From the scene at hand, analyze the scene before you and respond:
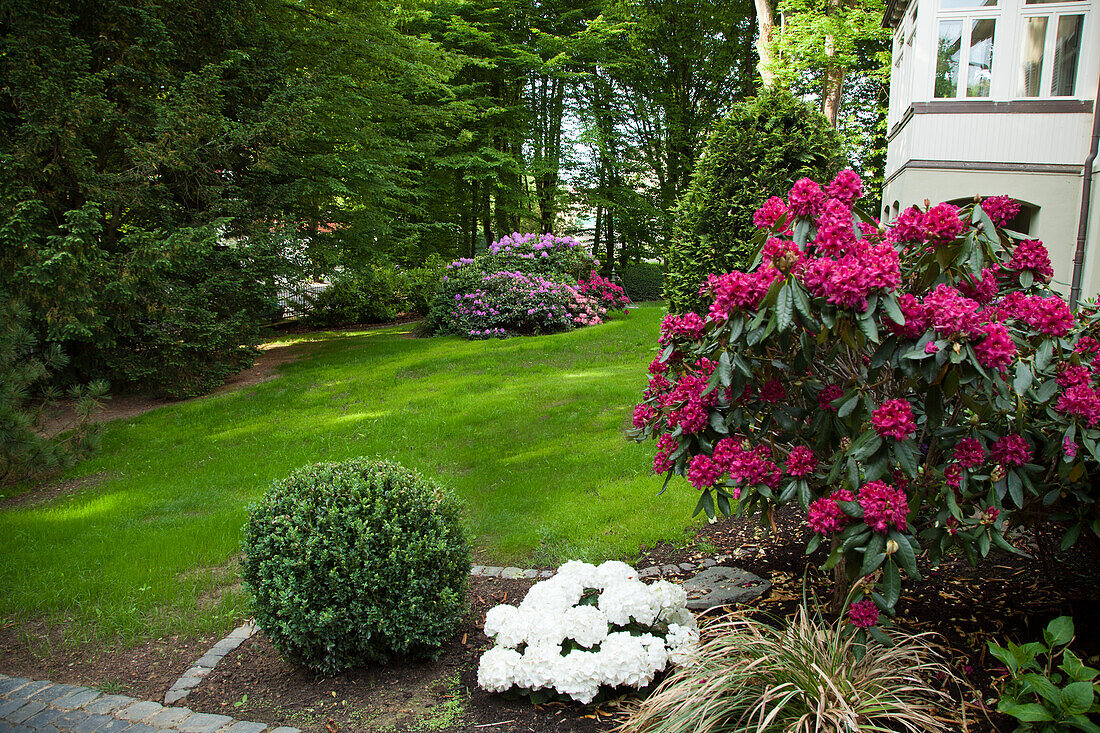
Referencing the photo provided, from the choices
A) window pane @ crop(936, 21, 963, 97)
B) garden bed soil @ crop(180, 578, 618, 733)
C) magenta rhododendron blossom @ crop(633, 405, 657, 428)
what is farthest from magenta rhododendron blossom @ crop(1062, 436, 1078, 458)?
window pane @ crop(936, 21, 963, 97)

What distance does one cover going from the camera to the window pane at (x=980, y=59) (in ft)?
33.6

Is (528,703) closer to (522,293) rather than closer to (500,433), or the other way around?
(500,433)

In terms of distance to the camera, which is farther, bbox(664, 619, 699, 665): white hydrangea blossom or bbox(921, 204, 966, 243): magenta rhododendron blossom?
bbox(664, 619, 699, 665): white hydrangea blossom

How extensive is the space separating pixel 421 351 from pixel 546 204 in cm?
1170

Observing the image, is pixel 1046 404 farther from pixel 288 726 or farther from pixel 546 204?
pixel 546 204

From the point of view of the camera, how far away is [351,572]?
2.94 m

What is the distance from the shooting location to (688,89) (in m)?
23.2

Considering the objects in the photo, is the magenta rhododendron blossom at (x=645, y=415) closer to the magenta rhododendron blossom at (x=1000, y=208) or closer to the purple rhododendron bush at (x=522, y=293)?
the magenta rhododendron blossom at (x=1000, y=208)

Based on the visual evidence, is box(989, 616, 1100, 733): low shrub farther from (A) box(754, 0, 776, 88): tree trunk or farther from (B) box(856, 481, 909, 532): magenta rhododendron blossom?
(A) box(754, 0, 776, 88): tree trunk

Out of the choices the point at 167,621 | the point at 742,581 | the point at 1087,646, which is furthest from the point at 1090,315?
the point at 167,621

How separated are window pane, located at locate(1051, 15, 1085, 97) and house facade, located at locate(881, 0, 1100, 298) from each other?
0.01 meters

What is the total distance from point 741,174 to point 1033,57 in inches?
310

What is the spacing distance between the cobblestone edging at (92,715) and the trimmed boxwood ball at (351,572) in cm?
41

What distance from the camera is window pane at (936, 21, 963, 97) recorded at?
10.4m
